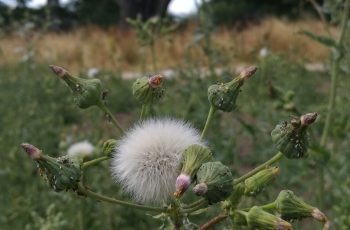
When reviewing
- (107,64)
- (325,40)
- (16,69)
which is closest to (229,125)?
(325,40)

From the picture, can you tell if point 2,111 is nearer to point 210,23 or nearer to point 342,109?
point 210,23

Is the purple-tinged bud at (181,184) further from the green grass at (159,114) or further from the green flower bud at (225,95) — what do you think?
the green grass at (159,114)

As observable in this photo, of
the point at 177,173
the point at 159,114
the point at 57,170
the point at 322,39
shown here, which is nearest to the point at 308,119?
the point at 177,173

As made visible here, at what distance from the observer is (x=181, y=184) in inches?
53.0

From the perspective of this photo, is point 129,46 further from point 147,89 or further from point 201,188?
point 201,188

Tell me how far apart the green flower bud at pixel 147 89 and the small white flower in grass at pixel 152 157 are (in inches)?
3.3

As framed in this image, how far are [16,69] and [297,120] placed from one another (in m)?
8.70

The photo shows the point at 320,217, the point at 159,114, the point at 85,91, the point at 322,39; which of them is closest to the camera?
the point at 320,217

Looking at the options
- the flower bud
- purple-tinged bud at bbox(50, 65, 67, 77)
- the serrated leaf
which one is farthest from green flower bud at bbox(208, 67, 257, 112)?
the serrated leaf

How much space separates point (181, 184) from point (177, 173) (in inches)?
5.2

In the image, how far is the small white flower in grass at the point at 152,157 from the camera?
1.47m

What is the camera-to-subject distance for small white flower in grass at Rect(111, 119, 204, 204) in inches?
57.8

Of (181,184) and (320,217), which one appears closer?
(181,184)

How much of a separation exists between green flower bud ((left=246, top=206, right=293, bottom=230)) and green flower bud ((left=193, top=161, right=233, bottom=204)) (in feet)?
0.24
